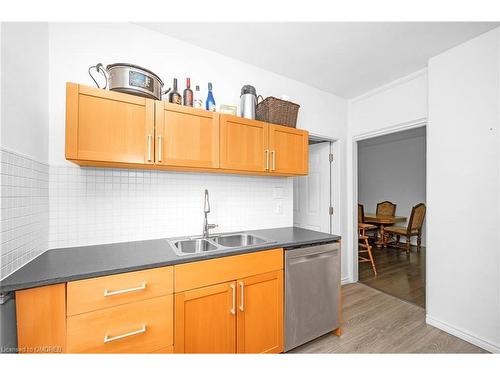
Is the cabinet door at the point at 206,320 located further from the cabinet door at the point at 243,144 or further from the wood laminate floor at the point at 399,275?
the wood laminate floor at the point at 399,275

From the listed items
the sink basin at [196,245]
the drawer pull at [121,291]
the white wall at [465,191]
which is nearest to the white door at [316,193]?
the white wall at [465,191]

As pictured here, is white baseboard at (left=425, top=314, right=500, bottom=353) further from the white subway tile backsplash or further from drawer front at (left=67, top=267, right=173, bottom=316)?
the white subway tile backsplash

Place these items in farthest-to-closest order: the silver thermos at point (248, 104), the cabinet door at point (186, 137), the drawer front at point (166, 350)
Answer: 1. the silver thermos at point (248, 104)
2. the cabinet door at point (186, 137)
3. the drawer front at point (166, 350)

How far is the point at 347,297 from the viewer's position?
265 centimetres

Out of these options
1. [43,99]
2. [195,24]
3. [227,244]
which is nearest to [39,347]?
[227,244]

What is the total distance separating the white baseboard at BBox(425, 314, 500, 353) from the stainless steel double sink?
6.04 ft

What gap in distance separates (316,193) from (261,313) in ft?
6.54

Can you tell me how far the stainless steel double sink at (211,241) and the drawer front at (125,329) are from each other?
1.47 ft

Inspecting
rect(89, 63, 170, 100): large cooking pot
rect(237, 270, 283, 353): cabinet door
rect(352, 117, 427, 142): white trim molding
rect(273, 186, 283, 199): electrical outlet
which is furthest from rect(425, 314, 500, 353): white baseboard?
rect(89, 63, 170, 100): large cooking pot

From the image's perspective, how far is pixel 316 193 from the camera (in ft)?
10.3

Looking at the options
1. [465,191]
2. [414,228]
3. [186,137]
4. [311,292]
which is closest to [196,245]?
[186,137]

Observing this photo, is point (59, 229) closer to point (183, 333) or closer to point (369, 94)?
point (183, 333)

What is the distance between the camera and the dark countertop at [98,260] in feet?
3.19

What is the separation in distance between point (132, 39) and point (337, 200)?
2.81m
